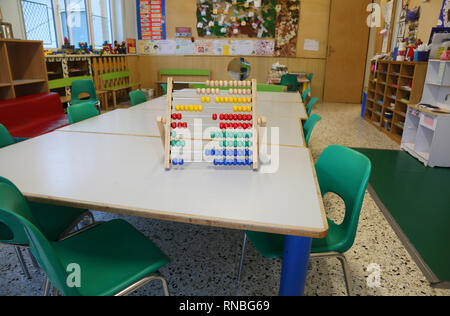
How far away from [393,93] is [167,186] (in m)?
4.92

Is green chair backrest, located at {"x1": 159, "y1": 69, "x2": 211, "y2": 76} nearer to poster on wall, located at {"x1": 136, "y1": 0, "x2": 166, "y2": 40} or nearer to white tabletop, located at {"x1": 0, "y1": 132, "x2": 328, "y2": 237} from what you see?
poster on wall, located at {"x1": 136, "y1": 0, "x2": 166, "y2": 40}

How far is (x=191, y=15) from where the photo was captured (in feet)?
24.4

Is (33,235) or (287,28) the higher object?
(287,28)

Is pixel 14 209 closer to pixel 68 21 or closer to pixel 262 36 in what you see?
pixel 68 21

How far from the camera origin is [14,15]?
4504mm

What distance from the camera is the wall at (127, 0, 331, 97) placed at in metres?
7.18

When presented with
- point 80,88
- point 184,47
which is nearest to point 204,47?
point 184,47

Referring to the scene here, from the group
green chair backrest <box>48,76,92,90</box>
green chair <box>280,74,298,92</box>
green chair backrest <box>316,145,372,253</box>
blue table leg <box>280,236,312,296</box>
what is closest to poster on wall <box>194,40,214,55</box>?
green chair <box>280,74,298,92</box>

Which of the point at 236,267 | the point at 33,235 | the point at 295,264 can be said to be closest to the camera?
the point at 33,235

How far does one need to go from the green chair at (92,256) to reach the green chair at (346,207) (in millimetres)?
448

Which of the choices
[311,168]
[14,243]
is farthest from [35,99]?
[311,168]

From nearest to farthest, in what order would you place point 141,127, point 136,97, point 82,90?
point 141,127, point 136,97, point 82,90

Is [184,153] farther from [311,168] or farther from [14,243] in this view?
[14,243]
